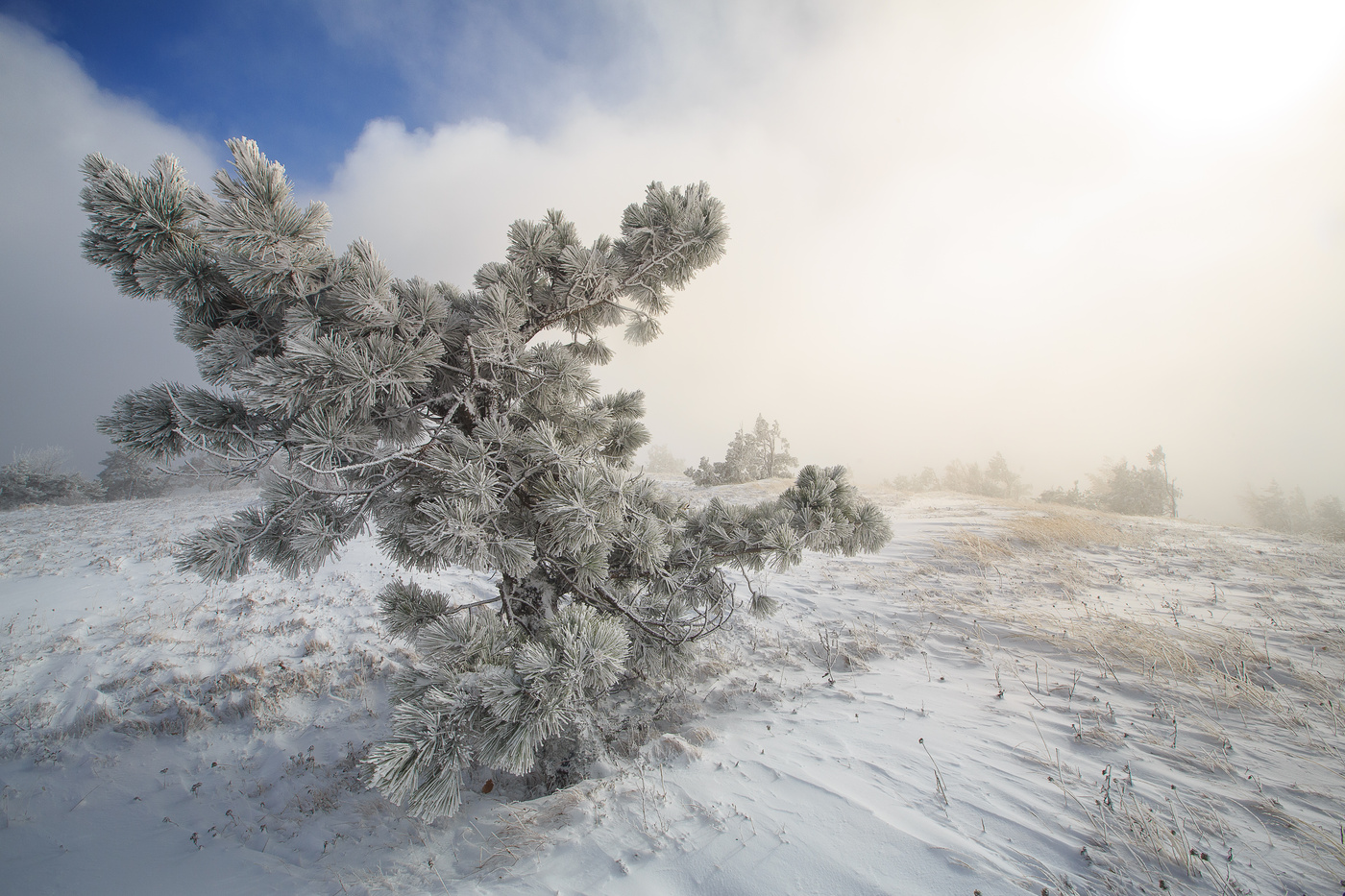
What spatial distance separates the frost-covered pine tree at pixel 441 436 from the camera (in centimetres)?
199

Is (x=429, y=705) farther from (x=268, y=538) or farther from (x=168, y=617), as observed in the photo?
(x=168, y=617)

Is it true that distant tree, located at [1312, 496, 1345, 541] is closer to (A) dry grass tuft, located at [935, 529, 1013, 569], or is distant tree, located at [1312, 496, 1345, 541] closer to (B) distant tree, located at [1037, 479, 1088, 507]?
(B) distant tree, located at [1037, 479, 1088, 507]

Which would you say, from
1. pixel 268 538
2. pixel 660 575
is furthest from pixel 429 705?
pixel 660 575

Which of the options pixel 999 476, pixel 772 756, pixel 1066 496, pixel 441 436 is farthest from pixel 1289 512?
pixel 441 436

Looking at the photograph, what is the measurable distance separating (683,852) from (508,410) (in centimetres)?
257

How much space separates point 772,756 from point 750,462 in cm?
2744

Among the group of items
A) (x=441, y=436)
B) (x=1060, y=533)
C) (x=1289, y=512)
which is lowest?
(x=1289, y=512)

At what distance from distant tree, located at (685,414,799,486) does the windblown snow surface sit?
753 inches

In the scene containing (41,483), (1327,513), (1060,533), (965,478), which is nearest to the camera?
(1060,533)

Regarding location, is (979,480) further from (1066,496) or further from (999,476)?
(1066,496)

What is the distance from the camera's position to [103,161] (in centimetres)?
191

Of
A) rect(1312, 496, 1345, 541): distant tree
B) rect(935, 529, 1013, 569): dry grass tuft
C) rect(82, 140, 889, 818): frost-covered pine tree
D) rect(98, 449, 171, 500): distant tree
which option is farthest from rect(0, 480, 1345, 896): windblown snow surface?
rect(1312, 496, 1345, 541): distant tree

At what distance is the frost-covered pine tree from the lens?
6.51ft

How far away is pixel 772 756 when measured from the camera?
→ 2789 mm
